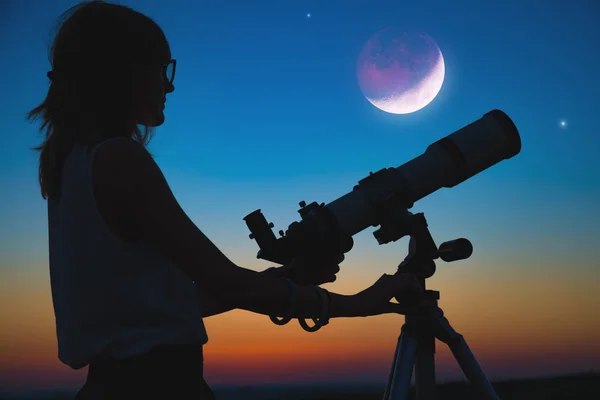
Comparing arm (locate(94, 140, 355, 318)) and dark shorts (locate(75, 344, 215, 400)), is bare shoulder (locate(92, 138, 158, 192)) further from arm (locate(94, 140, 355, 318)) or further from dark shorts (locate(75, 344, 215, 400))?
dark shorts (locate(75, 344, 215, 400))

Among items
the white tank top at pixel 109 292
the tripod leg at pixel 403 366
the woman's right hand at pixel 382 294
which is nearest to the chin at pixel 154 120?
the white tank top at pixel 109 292

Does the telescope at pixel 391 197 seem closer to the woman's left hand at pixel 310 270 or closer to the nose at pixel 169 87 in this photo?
the woman's left hand at pixel 310 270

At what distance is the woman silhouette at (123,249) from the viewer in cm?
160

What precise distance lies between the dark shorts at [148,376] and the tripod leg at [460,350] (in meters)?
1.96

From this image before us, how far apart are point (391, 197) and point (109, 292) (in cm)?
273

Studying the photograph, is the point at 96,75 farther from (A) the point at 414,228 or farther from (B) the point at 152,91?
(A) the point at 414,228

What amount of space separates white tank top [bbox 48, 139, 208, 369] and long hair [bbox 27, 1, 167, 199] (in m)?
0.22

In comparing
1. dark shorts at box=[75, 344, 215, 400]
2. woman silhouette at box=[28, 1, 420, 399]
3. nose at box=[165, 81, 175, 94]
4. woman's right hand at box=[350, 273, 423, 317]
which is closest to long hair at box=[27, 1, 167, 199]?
woman silhouette at box=[28, 1, 420, 399]

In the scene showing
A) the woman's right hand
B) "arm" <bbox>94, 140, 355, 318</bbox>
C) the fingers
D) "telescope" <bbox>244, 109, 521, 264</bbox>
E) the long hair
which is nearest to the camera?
"arm" <bbox>94, 140, 355, 318</bbox>

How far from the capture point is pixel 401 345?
327 centimetres

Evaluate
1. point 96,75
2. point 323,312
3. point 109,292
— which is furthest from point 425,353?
point 96,75

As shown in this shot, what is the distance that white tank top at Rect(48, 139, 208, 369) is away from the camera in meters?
1.63

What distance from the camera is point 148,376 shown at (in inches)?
63.9

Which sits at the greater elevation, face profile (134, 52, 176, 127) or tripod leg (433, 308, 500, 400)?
face profile (134, 52, 176, 127)
